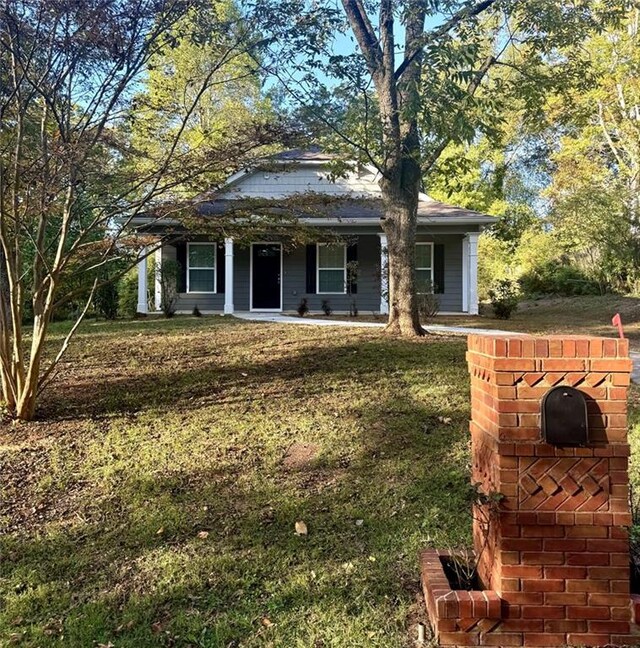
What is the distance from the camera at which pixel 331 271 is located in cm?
1538

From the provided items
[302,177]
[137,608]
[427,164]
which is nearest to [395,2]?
[427,164]

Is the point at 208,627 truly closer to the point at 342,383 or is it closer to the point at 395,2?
the point at 342,383

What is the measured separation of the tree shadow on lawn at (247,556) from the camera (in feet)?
7.88

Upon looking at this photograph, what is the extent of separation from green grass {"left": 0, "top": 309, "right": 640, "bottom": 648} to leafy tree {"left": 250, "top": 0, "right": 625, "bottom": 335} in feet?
9.47

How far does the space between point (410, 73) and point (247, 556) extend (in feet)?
24.2

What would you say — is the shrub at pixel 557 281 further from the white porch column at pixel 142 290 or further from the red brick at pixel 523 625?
the red brick at pixel 523 625

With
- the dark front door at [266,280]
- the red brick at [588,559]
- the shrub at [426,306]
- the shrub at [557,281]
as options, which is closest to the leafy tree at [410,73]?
the shrub at [426,306]

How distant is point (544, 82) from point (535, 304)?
13487 mm

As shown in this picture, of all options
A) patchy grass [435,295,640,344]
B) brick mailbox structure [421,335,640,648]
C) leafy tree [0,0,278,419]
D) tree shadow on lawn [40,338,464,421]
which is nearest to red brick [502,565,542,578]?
brick mailbox structure [421,335,640,648]

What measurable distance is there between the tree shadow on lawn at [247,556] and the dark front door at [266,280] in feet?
38.5

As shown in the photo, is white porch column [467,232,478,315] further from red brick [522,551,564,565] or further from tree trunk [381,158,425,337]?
red brick [522,551,564,565]

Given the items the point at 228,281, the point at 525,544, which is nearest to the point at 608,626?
the point at 525,544

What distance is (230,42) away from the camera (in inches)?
227

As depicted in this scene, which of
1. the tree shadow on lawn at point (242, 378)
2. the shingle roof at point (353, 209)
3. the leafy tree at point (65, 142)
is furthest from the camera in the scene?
the shingle roof at point (353, 209)
